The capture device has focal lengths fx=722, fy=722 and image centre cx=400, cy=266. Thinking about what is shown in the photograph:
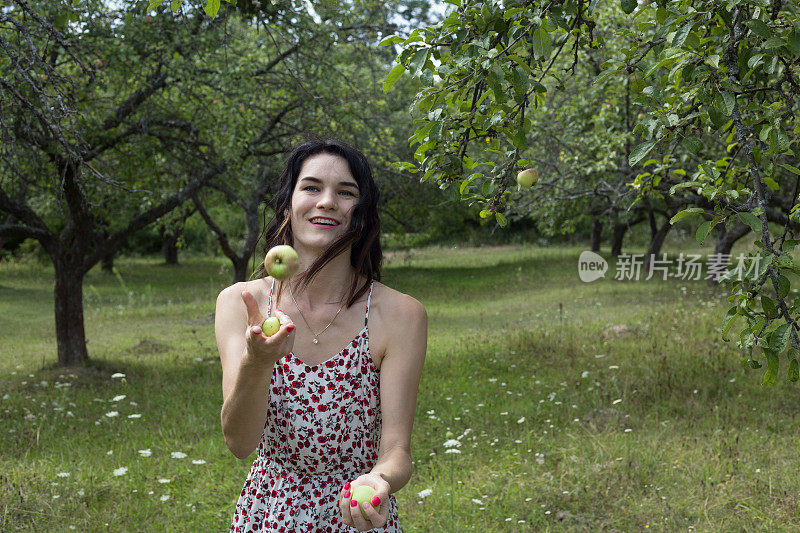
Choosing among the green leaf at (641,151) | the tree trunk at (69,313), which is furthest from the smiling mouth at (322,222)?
the tree trunk at (69,313)

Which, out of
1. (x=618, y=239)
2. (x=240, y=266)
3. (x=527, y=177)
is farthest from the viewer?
(x=618, y=239)

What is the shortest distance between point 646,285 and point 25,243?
21782 millimetres

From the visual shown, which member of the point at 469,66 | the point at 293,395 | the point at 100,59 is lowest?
the point at 293,395

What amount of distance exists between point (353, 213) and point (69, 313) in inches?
309

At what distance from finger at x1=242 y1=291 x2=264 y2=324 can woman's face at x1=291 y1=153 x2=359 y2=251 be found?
1.38 ft

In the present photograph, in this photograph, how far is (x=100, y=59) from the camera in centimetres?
677

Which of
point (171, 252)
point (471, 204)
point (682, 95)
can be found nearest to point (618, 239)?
point (171, 252)

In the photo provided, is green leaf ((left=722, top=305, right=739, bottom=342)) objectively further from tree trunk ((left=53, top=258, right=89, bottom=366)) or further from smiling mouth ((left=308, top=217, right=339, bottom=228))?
tree trunk ((left=53, top=258, right=89, bottom=366))

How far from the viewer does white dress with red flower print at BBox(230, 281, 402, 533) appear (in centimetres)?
216

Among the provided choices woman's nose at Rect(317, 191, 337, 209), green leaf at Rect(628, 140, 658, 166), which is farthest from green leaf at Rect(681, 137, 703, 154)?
woman's nose at Rect(317, 191, 337, 209)

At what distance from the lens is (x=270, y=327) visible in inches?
69.3

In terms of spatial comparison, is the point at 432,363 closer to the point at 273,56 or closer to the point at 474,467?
the point at 474,467

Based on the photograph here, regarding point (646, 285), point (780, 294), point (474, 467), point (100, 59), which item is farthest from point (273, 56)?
point (646, 285)

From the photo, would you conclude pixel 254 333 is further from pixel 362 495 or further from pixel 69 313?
pixel 69 313
